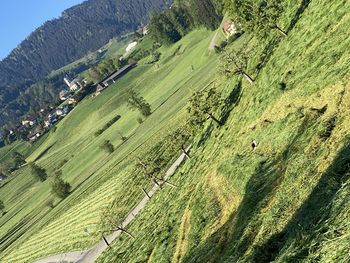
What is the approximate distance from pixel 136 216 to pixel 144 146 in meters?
41.4

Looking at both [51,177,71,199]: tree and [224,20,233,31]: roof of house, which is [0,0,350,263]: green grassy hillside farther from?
[224,20,233,31]: roof of house

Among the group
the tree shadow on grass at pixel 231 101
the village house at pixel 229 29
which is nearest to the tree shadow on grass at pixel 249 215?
the tree shadow on grass at pixel 231 101

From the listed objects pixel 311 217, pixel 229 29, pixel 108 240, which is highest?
pixel 229 29

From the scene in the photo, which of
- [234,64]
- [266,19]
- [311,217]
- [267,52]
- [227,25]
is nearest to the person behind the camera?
[311,217]

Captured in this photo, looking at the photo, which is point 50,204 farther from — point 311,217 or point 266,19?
point 311,217

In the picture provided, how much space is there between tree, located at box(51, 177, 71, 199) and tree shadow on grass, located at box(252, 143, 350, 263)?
148 m

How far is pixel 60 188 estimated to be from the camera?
544 ft

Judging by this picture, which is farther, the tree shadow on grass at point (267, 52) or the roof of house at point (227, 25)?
the roof of house at point (227, 25)

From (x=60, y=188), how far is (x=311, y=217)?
154931mm

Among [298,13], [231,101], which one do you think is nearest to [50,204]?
[231,101]

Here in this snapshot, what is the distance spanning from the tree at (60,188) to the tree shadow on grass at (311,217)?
14842cm

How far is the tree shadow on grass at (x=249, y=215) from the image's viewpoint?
31345 mm

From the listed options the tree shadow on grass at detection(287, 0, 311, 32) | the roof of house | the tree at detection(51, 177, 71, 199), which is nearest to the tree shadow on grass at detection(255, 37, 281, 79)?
the tree shadow on grass at detection(287, 0, 311, 32)

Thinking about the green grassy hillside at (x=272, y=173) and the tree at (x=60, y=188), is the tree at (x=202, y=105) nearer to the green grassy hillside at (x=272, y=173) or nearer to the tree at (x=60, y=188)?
the green grassy hillside at (x=272, y=173)
